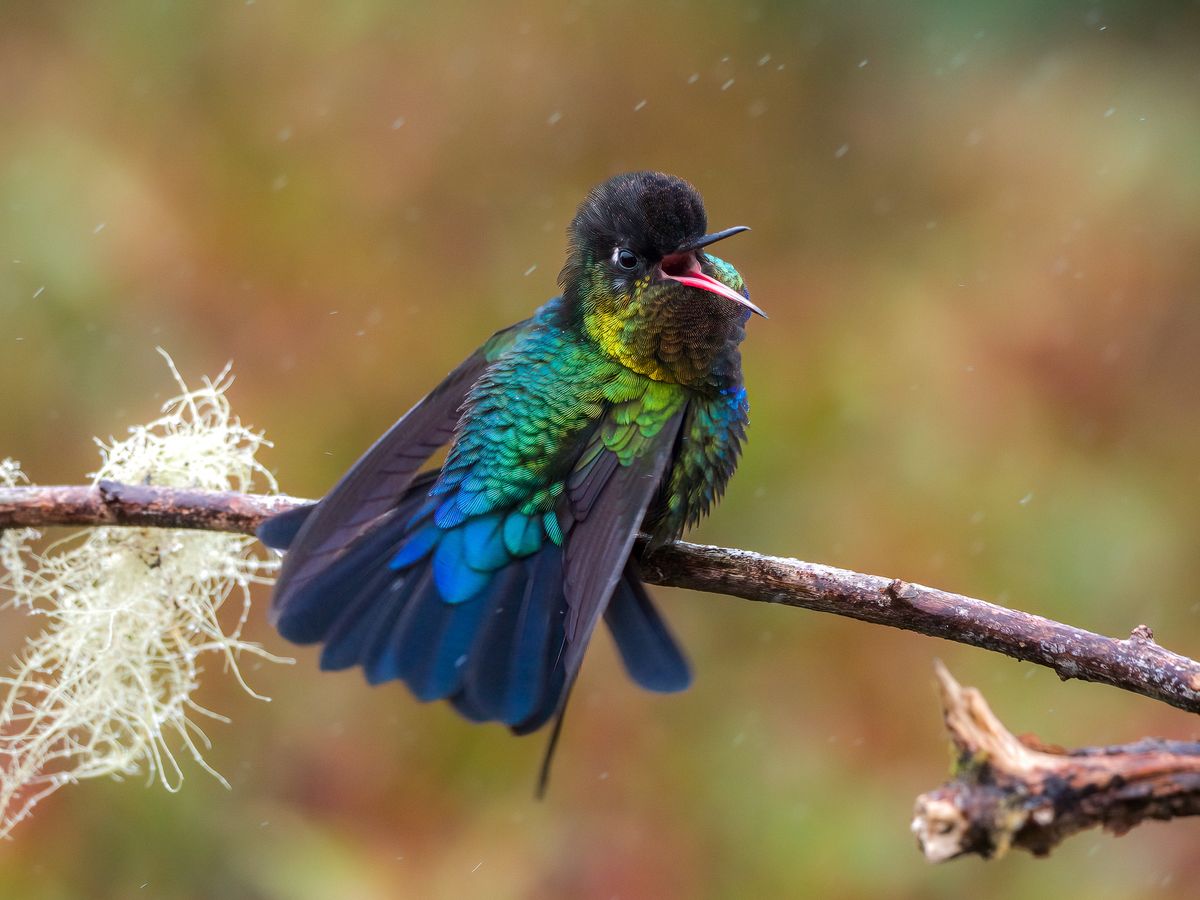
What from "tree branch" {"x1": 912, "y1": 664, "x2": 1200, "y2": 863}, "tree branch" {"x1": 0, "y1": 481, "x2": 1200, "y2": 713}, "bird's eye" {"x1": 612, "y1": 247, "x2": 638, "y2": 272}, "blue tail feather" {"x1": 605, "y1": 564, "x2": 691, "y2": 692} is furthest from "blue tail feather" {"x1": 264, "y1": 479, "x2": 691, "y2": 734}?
"tree branch" {"x1": 912, "y1": 664, "x2": 1200, "y2": 863}

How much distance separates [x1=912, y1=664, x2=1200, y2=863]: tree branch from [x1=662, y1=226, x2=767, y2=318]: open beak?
136 cm

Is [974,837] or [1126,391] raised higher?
[1126,391]

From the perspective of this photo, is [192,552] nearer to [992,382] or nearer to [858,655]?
[858,655]

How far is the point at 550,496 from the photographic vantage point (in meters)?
3.01

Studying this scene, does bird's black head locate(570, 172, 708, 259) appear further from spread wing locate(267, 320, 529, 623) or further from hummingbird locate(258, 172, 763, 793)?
spread wing locate(267, 320, 529, 623)

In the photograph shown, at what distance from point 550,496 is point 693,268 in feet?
1.95

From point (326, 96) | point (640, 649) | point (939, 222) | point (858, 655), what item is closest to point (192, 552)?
point (640, 649)

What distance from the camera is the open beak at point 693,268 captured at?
2.85m

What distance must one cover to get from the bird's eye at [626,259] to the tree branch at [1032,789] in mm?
1641

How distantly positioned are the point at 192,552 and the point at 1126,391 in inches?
121

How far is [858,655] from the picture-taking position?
4258 mm

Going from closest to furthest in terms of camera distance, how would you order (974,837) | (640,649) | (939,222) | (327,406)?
(974,837) → (640,649) → (327,406) → (939,222)

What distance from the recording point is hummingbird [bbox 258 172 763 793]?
291 cm

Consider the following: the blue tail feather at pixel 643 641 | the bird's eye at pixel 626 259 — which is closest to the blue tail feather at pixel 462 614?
the blue tail feather at pixel 643 641
